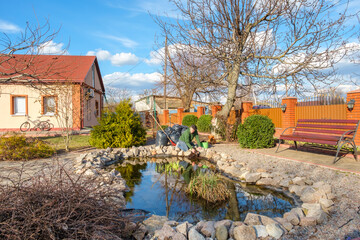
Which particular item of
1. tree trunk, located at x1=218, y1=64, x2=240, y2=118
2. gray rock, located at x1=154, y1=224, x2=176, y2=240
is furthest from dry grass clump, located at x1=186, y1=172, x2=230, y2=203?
tree trunk, located at x1=218, y1=64, x2=240, y2=118

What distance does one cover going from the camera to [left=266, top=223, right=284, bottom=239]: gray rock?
2.54 meters

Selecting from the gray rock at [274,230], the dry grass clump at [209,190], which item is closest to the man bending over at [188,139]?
the dry grass clump at [209,190]

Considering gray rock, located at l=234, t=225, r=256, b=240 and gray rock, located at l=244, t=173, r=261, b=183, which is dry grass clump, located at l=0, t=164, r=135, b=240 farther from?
gray rock, located at l=244, t=173, r=261, b=183

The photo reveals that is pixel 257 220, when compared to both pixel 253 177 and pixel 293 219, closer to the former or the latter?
pixel 293 219

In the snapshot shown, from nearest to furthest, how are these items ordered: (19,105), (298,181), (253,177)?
(298,181), (253,177), (19,105)

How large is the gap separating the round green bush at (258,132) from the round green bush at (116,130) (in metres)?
4.13

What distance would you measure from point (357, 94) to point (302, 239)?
8.23 m

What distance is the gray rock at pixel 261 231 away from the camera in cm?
256

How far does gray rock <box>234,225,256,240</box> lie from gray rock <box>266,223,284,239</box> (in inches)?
7.2

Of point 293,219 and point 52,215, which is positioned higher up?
point 52,215

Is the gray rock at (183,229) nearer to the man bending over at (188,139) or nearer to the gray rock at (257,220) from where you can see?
the gray rock at (257,220)

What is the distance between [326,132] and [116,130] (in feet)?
21.7

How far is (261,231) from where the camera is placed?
2.59m

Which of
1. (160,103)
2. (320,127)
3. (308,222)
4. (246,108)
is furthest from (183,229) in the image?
(160,103)
